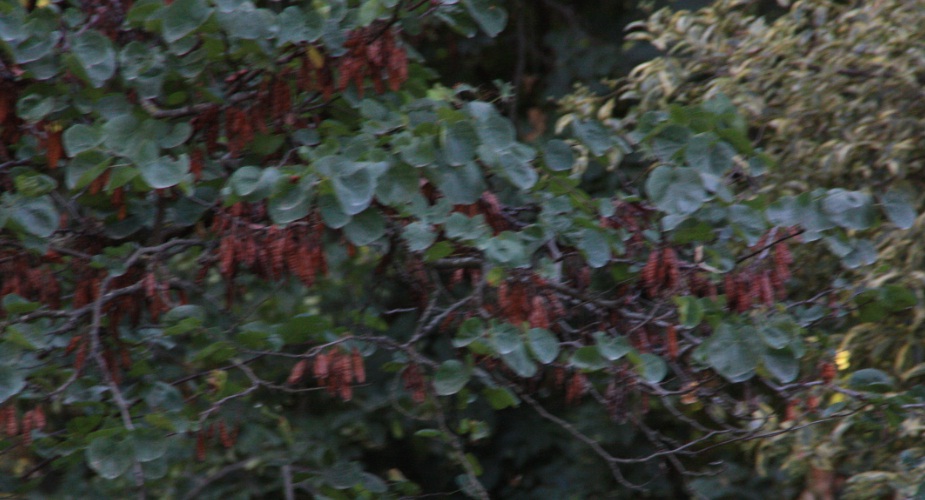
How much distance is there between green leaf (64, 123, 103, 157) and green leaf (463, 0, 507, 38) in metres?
0.74

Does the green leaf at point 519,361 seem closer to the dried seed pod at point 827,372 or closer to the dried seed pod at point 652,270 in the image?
the dried seed pod at point 652,270

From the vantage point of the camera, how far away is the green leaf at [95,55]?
1.84 metres

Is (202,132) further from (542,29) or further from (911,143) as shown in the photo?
(542,29)

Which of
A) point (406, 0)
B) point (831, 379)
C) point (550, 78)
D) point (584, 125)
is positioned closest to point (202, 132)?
point (406, 0)

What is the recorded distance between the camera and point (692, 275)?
198cm

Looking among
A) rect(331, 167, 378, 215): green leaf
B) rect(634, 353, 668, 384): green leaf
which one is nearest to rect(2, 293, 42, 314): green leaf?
rect(331, 167, 378, 215): green leaf

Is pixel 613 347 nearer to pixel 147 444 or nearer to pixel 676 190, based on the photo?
pixel 676 190

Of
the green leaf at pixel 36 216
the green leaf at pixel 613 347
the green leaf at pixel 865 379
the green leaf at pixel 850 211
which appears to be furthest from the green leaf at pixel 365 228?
the green leaf at pixel 865 379

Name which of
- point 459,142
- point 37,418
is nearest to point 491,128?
point 459,142

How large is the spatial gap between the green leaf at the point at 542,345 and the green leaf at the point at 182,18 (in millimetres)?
797

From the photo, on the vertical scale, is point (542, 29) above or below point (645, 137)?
below

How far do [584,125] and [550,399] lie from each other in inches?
103

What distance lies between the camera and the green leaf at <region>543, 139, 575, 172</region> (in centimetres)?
202

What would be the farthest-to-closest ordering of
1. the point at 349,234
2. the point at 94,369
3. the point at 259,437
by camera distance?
the point at 259,437 < the point at 94,369 < the point at 349,234
